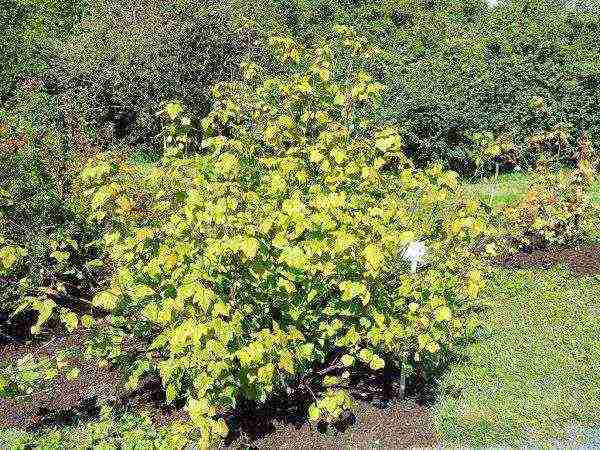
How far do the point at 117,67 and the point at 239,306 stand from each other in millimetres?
8232

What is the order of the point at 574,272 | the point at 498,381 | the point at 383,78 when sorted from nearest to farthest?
the point at 498,381
the point at 574,272
the point at 383,78

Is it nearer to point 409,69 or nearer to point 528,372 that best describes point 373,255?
point 528,372

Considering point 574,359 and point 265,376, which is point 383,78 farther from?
point 265,376

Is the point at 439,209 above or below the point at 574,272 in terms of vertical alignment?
above

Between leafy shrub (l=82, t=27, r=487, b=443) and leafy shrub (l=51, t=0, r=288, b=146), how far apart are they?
5.92 meters

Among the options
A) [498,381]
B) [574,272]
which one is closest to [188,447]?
[498,381]

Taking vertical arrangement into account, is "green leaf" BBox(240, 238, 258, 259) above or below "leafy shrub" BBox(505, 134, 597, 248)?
above

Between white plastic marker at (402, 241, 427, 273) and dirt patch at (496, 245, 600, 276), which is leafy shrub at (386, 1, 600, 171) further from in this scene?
white plastic marker at (402, 241, 427, 273)

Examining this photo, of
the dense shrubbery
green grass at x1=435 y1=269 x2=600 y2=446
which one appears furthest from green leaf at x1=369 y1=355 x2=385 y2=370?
the dense shrubbery

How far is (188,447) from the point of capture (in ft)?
12.2

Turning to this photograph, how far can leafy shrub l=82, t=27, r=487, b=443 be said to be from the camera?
3.33 m

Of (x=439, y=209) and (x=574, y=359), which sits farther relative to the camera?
(x=574, y=359)

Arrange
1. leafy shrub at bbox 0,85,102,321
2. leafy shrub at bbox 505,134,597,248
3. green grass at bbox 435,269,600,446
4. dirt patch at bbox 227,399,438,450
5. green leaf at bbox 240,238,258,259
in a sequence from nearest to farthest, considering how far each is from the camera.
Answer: green leaf at bbox 240,238,258,259 → dirt patch at bbox 227,399,438,450 → green grass at bbox 435,269,600,446 → leafy shrub at bbox 0,85,102,321 → leafy shrub at bbox 505,134,597,248

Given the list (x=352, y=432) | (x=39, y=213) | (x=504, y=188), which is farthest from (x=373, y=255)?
(x=504, y=188)
